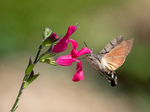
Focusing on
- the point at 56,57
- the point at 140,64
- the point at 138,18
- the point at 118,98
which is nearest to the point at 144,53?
the point at 140,64

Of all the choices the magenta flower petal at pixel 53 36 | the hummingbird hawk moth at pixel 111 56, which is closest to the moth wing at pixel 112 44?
the hummingbird hawk moth at pixel 111 56

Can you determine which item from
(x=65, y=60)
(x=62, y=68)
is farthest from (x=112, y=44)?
(x=62, y=68)

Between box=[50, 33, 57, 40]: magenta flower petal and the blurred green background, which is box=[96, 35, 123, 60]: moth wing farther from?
the blurred green background

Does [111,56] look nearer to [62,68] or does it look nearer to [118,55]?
[118,55]

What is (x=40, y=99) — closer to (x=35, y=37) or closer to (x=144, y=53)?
(x=35, y=37)

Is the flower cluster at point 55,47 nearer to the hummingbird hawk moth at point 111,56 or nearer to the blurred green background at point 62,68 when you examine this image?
the hummingbird hawk moth at point 111,56

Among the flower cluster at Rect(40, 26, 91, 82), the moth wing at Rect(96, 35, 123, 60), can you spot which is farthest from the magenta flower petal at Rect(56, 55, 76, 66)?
the moth wing at Rect(96, 35, 123, 60)
